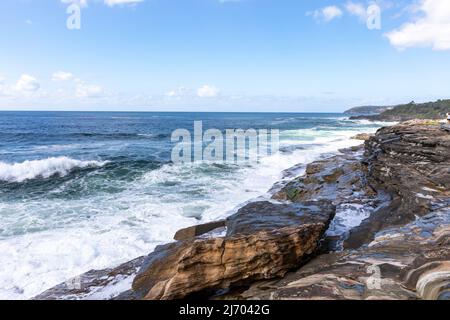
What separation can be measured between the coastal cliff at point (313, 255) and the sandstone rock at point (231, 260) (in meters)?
0.02

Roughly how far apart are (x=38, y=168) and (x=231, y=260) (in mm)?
17870

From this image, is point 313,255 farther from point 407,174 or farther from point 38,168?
point 38,168

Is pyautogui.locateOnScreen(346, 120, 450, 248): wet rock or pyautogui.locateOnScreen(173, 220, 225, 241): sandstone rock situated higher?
pyautogui.locateOnScreen(346, 120, 450, 248): wet rock

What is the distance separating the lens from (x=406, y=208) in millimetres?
8578

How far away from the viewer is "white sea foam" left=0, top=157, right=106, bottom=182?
18.0 meters

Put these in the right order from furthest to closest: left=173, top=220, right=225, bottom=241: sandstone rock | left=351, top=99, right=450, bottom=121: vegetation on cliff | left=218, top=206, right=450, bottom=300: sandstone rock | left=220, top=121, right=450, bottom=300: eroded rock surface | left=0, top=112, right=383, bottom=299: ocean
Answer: left=351, top=99, right=450, bottom=121: vegetation on cliff → left=173, top=220, right=225, bottom=241: sandstone rock → left=0, top=112, right=383, bottom=299: ocean → left=220, top=121, right=450, bottom=300: eroded rock surface → left=218, top=206, right=450, bottom=300: sandstone rock

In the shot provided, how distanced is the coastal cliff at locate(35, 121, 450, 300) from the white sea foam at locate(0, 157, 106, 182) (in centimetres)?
1342

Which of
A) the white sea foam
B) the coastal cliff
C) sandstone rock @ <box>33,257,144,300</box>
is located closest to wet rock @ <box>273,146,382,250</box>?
the coastal cliff

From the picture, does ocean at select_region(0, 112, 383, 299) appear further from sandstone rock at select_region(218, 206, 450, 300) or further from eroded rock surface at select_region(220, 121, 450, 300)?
sandstone rock at select_region(218, 206, 450, 300)

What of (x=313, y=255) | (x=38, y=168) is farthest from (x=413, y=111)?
(x=313, y=255)

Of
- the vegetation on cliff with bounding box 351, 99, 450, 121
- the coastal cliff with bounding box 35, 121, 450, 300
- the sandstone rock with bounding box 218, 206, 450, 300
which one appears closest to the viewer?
the sandstone rock with bounding box 218, 206, 450, 300

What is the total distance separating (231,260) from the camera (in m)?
5.50

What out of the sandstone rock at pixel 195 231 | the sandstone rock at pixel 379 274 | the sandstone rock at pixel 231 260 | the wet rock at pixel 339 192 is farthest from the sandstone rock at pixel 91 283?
the wet rock at pixel 339 192
